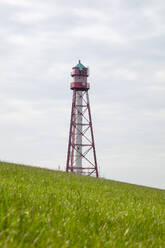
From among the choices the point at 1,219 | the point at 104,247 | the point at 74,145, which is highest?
the point at 74,145

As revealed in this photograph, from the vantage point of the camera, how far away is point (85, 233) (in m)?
3.86

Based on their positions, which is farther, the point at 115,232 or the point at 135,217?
the point at 135,217

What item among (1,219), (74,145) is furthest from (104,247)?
(74,145)

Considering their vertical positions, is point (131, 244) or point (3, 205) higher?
point (3, 205)

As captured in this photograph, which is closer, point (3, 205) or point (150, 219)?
point (3, 205)

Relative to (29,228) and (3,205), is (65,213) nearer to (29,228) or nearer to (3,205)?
(3,205)

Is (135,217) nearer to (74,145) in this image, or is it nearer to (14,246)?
(14,246)

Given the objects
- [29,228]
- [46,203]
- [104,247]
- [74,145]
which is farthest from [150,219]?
[74,145]

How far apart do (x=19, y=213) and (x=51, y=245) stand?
1.03 metres

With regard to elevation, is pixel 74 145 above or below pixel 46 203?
above

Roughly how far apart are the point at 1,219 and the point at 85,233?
42.9 inches

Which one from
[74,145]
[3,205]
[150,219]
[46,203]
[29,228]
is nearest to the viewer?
[29,228]

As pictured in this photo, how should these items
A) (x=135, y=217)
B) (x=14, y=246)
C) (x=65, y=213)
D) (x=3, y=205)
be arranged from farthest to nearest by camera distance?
1. (x=135, y=217)
2. (x=65, y=213)
3. (x=3, y=205)
4. (x=14, y=246)

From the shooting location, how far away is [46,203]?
5051mm
